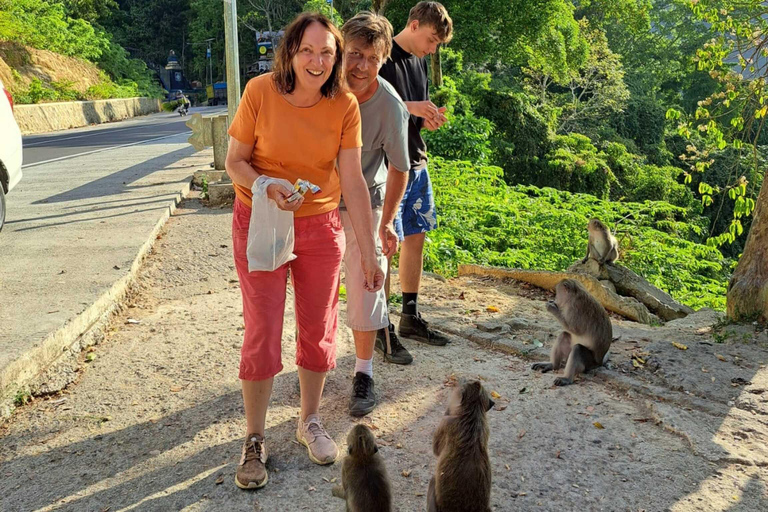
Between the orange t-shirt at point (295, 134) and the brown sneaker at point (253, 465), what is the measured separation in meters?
1.01

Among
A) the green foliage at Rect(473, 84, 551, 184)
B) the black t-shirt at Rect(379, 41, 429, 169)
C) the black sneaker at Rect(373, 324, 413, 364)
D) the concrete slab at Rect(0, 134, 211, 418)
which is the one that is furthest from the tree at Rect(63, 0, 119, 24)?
the black sneaker at Rect(373, 324, 413, 364)

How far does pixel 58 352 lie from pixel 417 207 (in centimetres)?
234

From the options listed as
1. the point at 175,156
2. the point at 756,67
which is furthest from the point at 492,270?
the point at 175,156

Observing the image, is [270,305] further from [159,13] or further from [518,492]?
[159,13]

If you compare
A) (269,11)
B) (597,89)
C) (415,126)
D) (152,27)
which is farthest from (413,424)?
(152,27)

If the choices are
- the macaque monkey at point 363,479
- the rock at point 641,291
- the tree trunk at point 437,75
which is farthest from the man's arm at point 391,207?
the tree trunk at point 437,75

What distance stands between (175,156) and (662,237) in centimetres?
909

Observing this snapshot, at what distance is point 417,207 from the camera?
4.48 metres

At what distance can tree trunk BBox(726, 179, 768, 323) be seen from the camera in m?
4.95

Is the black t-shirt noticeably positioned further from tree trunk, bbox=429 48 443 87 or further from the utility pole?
tree trunk, bbox=429 48 443 87

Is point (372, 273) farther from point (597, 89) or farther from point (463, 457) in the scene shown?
point (597, 89)

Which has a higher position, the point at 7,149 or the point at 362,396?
the point at 7,149

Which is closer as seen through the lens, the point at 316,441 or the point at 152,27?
the point at 316,441

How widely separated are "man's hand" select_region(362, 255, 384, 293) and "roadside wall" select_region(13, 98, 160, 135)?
18396mm
